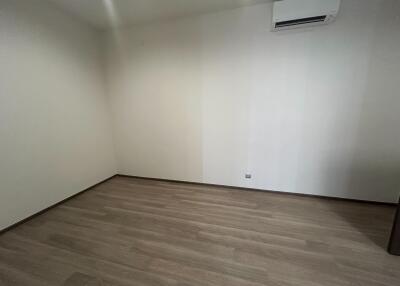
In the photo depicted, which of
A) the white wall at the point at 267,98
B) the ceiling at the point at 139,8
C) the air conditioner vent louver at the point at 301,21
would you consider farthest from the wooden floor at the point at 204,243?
the ceiling at the point at 139,8

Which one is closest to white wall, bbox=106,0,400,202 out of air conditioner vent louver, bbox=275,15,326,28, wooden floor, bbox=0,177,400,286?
air conditioner vent louver, bbox=275,15,326,28

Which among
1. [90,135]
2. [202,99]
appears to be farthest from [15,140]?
[202,99]

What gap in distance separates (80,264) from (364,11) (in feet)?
13.4

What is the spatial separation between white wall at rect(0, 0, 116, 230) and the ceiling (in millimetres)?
305

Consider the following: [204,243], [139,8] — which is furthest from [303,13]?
[204,243]

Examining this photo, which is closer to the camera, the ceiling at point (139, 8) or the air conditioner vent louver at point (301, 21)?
the air conditioner vent louver at point (301, 21)

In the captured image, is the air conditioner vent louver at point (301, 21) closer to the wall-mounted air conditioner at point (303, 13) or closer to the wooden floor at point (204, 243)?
the wall-mounted air conditioner at point (303, 13)

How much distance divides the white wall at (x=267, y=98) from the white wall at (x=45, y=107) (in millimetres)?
558

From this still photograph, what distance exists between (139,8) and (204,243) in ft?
10.2

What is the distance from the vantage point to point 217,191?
10.2 feet

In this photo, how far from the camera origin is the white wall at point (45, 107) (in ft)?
7.06

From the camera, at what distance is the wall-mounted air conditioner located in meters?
2.15

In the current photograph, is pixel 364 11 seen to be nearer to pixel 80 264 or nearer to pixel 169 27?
pixel 169 27

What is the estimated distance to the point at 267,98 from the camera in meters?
2.73
